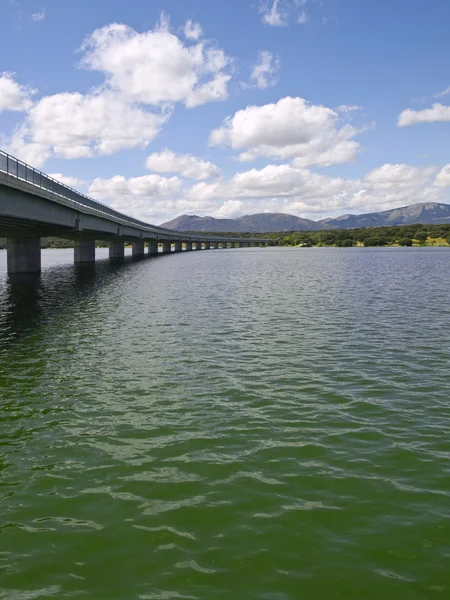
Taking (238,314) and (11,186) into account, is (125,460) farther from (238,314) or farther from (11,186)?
(11,186)

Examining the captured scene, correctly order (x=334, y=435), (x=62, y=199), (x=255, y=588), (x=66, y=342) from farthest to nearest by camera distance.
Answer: (x=62, y=199)
(x=66, y=342)
(x=334, y=435)
(x=255, y=588)

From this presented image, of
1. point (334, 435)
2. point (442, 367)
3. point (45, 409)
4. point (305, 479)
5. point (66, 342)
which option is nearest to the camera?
point (305, 479)

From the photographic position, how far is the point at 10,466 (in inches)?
404

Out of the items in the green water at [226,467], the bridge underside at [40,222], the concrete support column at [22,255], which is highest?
the bridge underside at [40,222]

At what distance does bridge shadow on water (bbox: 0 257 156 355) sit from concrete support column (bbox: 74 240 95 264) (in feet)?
91.0

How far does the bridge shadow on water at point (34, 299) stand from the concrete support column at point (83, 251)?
91.0 ft

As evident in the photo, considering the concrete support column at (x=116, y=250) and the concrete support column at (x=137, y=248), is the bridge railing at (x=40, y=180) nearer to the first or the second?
the concrete support column at (x=116, y=250)

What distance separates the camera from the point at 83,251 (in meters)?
90.8

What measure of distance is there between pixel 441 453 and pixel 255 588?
20.6 ft

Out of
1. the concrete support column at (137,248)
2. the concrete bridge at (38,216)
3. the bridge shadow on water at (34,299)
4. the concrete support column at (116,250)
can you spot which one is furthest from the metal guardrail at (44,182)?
the concrete support column at (137,248)

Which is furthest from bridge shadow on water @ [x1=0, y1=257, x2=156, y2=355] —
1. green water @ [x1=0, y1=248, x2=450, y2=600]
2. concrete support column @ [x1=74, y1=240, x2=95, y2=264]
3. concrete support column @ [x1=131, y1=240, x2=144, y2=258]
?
concrete support column @ [x1=131, y1=240, x2=144, y2=258]

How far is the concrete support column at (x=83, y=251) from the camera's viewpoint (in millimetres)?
90062

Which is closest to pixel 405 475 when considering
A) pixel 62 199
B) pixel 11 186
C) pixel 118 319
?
pixel 118 319

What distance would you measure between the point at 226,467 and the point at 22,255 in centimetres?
6018
